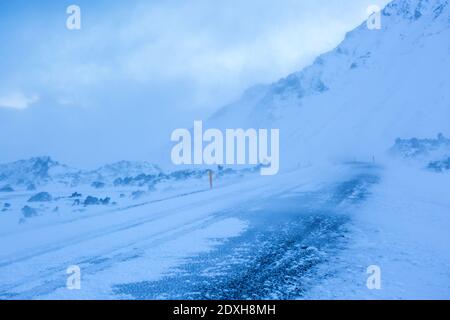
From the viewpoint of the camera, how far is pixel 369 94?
10306 centimetres

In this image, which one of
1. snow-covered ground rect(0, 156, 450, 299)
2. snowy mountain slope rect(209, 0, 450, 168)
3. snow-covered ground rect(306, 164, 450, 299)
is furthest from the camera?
snowy mountain slope rect(209, 0, 450, 168)

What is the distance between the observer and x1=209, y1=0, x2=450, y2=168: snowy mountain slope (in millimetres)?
80375

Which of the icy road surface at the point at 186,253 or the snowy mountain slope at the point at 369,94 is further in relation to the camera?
the snowy mountain slope at the point at 369,94

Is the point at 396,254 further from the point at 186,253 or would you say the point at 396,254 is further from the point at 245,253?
the point at 186,253

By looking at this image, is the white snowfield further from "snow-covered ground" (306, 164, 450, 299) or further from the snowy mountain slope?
the snowy mountain slope

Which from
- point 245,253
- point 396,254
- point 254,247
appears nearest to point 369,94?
point 396,254

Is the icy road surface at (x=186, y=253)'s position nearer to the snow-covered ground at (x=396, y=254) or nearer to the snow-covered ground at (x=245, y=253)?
the snow-covered ground at (x=245, y=253)

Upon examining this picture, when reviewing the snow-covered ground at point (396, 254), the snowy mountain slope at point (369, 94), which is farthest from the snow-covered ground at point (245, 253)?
the snowy mountain slope at point (369, 94)

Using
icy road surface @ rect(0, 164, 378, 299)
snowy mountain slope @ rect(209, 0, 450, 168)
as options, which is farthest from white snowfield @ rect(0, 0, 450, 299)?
snowy mountain slope @ rect(209, 0, 450, 168)

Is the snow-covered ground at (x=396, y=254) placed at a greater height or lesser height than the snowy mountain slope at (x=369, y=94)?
lesser

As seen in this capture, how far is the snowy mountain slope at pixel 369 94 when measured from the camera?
80375 millimetres
